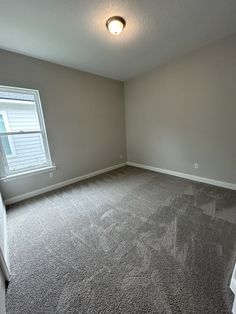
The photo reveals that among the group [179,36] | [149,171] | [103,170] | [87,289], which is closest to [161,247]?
[87,289]

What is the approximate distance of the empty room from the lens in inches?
48.3

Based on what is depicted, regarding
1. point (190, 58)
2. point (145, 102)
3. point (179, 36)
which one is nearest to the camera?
point (179, 36)

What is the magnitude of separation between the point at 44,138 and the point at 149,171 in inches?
106

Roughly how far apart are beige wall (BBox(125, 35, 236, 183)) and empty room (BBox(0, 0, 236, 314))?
0.07ft

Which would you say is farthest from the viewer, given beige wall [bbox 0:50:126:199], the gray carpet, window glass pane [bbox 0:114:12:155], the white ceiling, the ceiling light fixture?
beige wall [bbox 0:50:126:199]

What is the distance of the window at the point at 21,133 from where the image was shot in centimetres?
248

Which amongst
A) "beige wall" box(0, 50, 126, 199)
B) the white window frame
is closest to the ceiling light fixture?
"beige wall" box(0, 50, 126, 199)

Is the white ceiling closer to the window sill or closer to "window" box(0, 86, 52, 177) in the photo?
"window" box(0, 86, 52, 177)

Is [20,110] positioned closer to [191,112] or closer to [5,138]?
[5,138]

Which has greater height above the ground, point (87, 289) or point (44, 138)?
point (44, 138)

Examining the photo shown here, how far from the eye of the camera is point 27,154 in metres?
2.79

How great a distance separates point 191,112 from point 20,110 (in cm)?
339

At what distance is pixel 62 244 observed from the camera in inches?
65.7

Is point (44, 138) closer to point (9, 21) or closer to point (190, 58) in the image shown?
point (9, 21)
